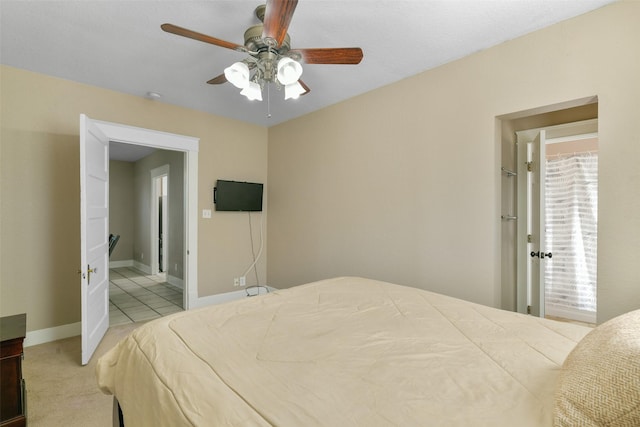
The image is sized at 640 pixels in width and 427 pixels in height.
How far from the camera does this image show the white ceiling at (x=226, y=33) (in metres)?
1.85

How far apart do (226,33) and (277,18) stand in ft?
2.74

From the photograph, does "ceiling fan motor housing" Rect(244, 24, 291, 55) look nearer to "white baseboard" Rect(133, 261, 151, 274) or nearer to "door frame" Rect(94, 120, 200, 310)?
"door frame" Rect(94, 120, 200, 310)

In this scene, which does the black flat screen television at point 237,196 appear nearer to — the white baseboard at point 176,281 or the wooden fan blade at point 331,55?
the white baseboard at point 176,281

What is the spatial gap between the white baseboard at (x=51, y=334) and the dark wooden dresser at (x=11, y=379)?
138 cm

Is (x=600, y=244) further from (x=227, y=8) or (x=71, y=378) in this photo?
(x=71, y=378)

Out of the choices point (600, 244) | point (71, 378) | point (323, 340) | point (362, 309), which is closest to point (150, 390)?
point (323, 340)

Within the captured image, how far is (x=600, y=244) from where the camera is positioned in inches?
73.0

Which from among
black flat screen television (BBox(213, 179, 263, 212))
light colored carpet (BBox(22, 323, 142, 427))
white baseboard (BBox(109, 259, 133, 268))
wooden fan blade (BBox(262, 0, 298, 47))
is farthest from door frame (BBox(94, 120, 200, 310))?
white baseboard (BBox(109, 259, 133, 268))

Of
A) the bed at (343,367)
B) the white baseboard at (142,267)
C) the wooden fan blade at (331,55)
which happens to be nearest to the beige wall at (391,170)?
the bed at (343,367)

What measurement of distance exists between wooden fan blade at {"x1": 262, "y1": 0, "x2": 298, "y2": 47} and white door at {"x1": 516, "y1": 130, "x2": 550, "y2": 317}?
2516 millimetres

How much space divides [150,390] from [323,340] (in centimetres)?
64

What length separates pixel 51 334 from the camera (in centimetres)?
289

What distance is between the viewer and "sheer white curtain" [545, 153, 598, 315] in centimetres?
334

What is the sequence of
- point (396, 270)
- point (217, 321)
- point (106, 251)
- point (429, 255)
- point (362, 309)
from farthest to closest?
1. point (106, 251)
2. point (396, 270)
3. point (429, 255)
4. point (362, 309)
5. point (217, 321)
